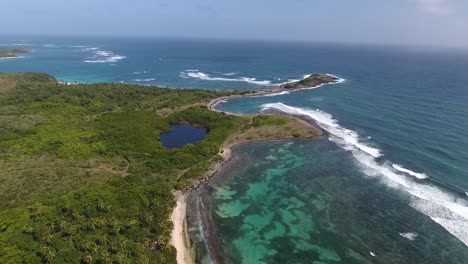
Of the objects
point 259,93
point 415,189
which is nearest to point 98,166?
point 415,189

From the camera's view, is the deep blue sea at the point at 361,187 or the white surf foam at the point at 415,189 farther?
the white surf foam at the point at 415,189

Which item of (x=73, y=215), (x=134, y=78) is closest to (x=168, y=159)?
(x=73, y=215)

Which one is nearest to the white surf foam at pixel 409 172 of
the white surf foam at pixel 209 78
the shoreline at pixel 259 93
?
the shoreline at pixel 259 93

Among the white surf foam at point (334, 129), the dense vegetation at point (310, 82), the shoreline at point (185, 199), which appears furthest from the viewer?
the dense vegetation at point (310, 82)

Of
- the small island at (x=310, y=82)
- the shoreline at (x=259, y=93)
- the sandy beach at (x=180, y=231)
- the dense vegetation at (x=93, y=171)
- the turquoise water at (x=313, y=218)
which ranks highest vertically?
the small island at (x=310, y=82)

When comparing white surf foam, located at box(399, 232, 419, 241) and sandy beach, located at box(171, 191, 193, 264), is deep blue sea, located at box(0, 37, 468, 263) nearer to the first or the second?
white surf foam, located at box(399, 232, 419, 241)

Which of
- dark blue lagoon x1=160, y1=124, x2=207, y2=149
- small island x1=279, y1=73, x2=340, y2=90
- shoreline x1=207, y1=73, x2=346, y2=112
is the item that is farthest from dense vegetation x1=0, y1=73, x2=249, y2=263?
small island x1=279, y1=73, x2=340, y2=90

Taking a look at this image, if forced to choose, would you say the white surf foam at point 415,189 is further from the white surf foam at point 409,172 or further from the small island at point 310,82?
the small island at point 310,82
